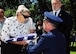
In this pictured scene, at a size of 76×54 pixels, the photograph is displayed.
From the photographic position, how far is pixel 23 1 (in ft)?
104

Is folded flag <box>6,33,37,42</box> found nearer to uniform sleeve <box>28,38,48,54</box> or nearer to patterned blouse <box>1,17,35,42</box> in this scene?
patterned blouse <box>1,17,35,42</box>

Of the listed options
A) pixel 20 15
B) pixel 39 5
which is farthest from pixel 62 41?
pixel 39 5

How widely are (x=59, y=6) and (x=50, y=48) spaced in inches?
86.1

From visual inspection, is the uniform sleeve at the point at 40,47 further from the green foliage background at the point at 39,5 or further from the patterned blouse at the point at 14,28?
the green foliage background at the point at 39,5

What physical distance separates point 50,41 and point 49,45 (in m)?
0.06

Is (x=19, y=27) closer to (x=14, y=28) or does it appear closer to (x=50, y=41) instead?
(x=14, y=28)

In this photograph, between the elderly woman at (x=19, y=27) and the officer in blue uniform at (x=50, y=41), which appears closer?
the officer in blue uniform at (x=50, y=41)

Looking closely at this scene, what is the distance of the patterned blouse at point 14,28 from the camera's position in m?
7.59

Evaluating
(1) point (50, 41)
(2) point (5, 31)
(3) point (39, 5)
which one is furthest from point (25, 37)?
(3) point (39, 5)

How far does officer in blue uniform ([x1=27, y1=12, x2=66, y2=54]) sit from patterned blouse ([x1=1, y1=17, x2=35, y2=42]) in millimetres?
1719

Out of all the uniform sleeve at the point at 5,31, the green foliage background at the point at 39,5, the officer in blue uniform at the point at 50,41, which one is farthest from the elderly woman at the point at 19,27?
the green foliage background at the point at 39,5

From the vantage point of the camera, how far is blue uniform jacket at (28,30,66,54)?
225 inches

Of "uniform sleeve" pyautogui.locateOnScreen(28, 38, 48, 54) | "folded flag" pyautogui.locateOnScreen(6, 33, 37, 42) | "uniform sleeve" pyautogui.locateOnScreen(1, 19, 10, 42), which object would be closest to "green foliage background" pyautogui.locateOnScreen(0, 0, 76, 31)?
"uniform sleeve" pyautogui.locateOnScreen(1, 19, 10, 42)

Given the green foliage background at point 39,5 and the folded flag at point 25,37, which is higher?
the folded flag at point 25,37
